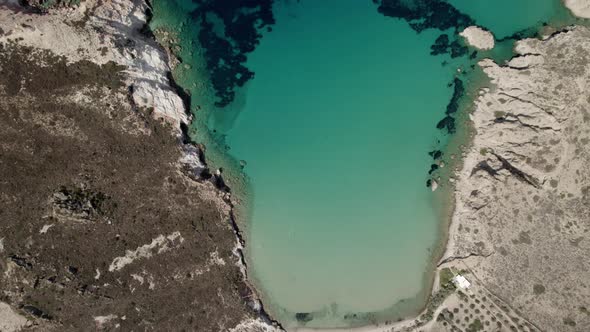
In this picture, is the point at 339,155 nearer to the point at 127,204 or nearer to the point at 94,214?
the point at 127,204

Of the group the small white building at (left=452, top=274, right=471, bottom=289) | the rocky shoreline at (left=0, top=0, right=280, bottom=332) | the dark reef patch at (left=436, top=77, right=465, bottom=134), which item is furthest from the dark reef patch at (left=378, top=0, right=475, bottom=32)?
the small white building at (left=452, top=274, right=471, bottom=289)

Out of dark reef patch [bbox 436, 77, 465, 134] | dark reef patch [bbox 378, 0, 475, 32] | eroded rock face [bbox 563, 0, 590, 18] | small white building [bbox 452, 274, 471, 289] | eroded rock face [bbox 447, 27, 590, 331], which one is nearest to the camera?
eroded rock face [bbox 447, 27, 590, 331]

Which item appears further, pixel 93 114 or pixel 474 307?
pixel 474 307

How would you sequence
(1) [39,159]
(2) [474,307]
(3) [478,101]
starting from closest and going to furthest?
(1) [39,159]
(2) [474,307]
(3) [478,101]

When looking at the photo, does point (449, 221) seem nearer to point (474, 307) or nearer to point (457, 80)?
point (474, 307)

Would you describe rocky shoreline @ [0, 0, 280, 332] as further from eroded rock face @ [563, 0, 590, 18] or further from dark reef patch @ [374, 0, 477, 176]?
eroded rock face @ [563, 0, 590, 18]

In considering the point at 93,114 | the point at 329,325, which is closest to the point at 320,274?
the point at 329,325
